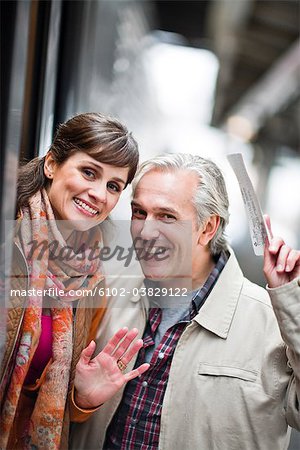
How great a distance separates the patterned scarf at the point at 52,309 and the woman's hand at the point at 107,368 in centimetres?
2

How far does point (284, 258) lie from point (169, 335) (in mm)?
225

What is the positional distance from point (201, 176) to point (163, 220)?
98 mm

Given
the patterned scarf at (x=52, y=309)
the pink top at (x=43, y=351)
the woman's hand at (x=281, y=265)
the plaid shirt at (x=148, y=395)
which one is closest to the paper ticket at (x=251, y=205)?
the woman's hand at (x=281, y=265)

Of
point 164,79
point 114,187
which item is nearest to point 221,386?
point 114,187

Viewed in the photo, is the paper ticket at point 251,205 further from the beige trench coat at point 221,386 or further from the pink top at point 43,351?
the pink top at point 43,351

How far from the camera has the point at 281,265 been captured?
1.08m

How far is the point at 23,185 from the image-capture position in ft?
3.43

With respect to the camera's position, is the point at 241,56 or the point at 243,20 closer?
the point at 243,20

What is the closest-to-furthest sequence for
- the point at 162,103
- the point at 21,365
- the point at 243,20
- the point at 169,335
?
the point at 21,365 < the point at 169,335 < the point at 162,103 < the point at 243,20

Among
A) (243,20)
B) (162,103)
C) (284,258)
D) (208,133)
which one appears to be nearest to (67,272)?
(284,258)

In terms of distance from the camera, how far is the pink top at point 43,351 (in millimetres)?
1025

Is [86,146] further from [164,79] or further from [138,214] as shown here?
[164,79]

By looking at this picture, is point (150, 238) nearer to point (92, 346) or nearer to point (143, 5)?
point (92, 346)

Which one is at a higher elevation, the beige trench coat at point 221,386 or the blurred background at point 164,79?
the blurred background at point 164,79
